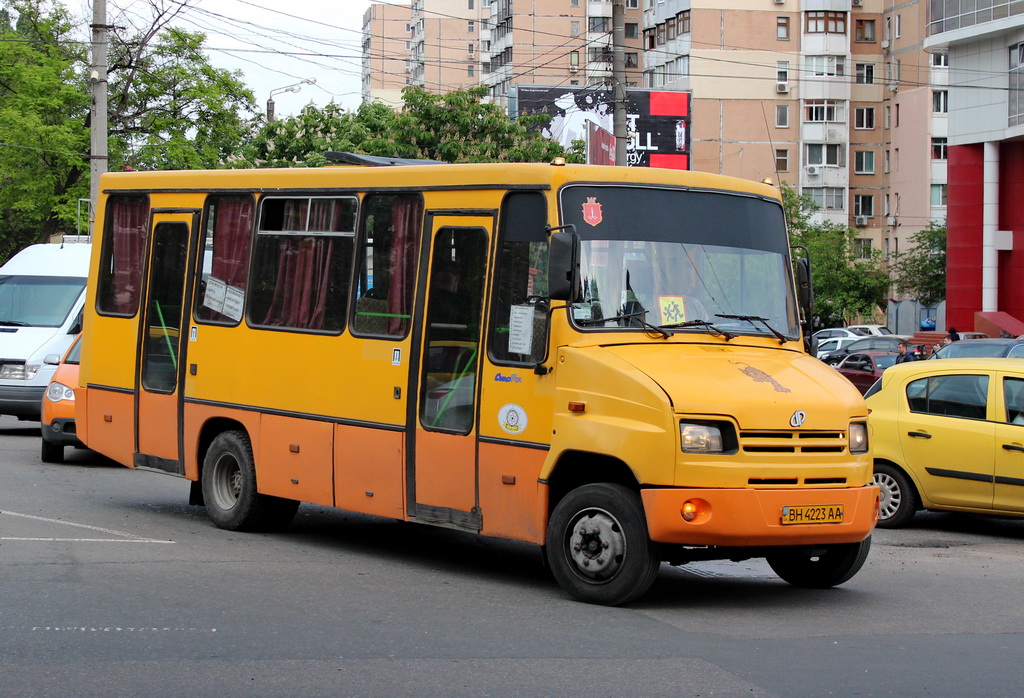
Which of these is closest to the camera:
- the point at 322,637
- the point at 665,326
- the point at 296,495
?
the point at 322,637

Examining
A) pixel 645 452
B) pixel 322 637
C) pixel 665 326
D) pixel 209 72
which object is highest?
pixel 209 72

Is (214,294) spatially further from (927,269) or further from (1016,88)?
(927,269)

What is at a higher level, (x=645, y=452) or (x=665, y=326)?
(x=665, y=326)

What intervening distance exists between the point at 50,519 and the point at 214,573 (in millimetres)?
3098

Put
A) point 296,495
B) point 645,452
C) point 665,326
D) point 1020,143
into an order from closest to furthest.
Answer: point 645,452 < point 665,326 < point 296,495 < point 1020,143

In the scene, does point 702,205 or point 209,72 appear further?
point 209,72

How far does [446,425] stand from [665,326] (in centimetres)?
169

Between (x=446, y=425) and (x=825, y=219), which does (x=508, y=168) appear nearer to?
(x=446, y=425)

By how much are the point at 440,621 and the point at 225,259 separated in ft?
16.2

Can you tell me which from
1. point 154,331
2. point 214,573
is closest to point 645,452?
point 214,573

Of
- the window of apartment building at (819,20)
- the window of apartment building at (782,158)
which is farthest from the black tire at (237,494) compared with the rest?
the window of apartment building at (819,20)

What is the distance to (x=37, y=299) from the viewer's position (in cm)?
2156

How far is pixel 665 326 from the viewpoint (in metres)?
9.02

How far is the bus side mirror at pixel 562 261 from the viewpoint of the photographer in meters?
8.51
